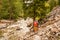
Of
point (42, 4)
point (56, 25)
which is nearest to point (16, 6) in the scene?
point (42, 4)

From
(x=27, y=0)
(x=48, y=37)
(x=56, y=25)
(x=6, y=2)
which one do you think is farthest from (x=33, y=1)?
(x=6, y=2)

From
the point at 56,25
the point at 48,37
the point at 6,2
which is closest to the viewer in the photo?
the point at 48,37

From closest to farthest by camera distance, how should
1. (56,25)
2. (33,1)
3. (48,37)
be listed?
(48,37) < (56,25) < (33,1)

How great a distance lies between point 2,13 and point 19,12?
4.24m

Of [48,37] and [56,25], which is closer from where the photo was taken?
[48,37]

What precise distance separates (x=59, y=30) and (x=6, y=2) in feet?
100

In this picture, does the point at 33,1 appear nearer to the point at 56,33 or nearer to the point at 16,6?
the point at 56,33

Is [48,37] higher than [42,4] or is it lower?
lower

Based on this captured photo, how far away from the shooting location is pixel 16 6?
160ft

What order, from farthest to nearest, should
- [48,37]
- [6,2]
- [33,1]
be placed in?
1. [6,2]
2. [33,1]
3. [48,37]

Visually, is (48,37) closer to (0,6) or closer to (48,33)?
(48,33)

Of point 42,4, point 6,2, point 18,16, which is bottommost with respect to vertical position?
point 18,16

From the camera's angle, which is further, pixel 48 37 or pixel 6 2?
pixel 6 2

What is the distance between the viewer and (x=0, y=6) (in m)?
48.0
